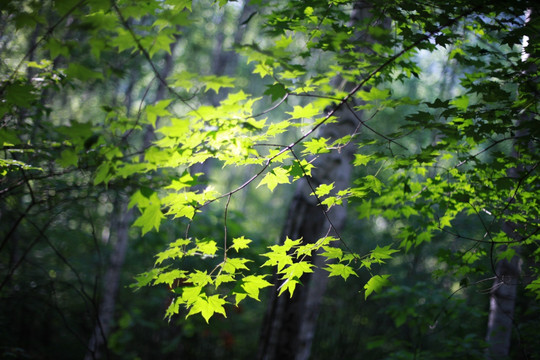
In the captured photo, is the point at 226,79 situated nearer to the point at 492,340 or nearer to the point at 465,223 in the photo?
the point at 492,340

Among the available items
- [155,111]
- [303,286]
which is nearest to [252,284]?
[155,111]

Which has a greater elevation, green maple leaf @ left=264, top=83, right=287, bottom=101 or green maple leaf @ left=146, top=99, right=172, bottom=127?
green maple leaf @ left=264, top=83, right=287, bottom=101

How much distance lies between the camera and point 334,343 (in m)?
6.37

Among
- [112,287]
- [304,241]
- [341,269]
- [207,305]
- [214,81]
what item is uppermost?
[214,81]

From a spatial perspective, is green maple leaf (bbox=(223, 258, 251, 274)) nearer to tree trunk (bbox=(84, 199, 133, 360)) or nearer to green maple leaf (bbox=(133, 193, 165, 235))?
green maple leaf (bbox=(133, 193, 165, 235))

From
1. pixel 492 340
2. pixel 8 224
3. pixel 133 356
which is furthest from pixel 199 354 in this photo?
pixel 492 340

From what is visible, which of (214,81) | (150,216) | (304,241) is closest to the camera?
(150,216)

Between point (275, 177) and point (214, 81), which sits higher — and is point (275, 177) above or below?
below

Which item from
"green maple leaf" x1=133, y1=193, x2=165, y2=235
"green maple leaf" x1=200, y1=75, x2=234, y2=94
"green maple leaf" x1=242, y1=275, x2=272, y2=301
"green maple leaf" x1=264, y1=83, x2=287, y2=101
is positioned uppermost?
"green maple leaf" x1=264, y1=83, x2=287, y2=101

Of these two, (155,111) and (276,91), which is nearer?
(155,111)

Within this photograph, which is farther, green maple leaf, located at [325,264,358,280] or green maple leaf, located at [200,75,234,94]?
green maple leaf, located at [325,264,358,280]

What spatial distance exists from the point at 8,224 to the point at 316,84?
4223 millimetres

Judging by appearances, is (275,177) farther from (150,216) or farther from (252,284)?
(150,216)

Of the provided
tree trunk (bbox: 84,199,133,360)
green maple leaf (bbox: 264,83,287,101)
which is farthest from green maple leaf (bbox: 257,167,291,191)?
tree trunk (bbox: 84,199,133,360)
